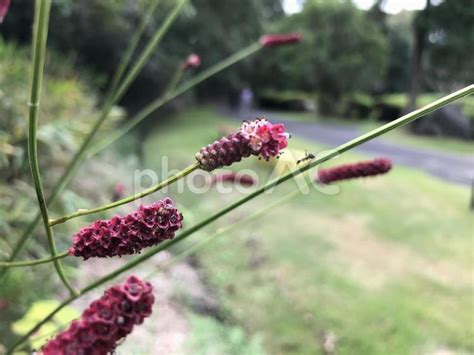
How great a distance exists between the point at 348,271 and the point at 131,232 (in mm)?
3207

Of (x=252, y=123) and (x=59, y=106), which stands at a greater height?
(x=59, y=106)

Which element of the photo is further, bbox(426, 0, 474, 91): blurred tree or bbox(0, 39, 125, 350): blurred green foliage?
bbox(426, 0, 474, 91): blurred tree

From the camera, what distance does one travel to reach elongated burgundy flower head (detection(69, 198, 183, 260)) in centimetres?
57

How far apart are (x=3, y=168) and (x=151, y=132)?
727 centimetres

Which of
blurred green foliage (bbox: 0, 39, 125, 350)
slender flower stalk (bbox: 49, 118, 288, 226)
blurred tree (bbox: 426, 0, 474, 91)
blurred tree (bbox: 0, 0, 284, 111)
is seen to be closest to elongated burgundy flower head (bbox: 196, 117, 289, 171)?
slender flower stalk (bbox: 49, 118, 288, 226)

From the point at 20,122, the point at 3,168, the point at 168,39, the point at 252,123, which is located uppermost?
the point at 168,39

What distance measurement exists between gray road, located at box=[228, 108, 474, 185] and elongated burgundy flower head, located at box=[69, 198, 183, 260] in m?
6.74

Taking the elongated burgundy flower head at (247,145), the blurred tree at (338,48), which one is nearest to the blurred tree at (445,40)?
the blurred tree at (338,48)

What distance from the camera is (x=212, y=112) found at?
50.9 feet

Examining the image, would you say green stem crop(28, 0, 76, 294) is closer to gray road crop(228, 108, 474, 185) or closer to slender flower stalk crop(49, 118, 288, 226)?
slender flower stalk crop(49, 118, 288, 226)

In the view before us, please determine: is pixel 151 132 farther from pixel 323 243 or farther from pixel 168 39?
pixel 323 243

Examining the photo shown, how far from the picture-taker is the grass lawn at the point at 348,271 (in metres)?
2.78

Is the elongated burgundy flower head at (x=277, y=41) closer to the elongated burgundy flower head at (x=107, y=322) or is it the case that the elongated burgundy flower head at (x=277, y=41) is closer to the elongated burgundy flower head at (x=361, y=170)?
the elongated burgundy flower head at (x=361, y=170)

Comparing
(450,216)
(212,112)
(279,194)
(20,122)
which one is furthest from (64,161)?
(212,112)
